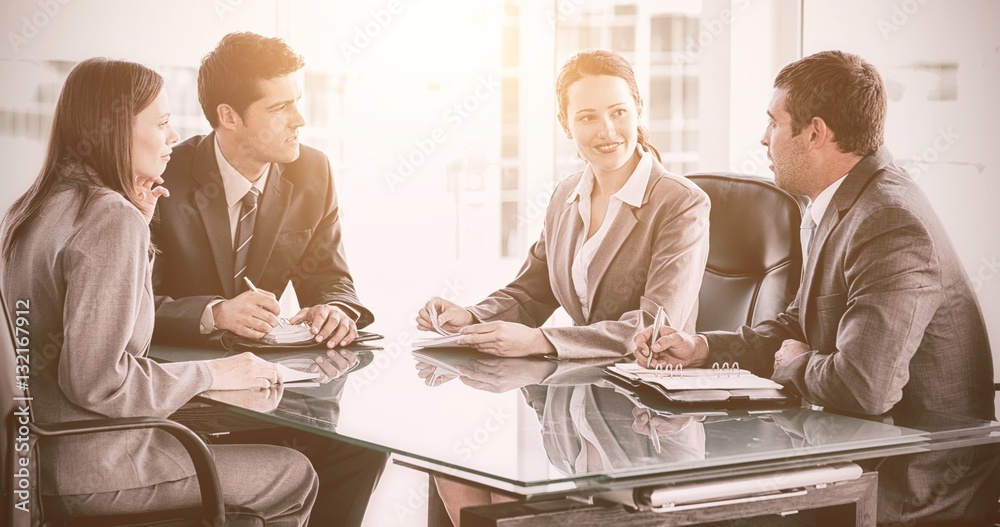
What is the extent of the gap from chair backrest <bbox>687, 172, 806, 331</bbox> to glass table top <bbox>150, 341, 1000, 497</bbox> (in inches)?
28.7

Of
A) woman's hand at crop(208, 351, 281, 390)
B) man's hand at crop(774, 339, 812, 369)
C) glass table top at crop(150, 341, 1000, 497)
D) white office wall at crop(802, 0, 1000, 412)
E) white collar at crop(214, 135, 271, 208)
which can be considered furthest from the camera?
white office wall at crop(802, 0, 1000, 412)

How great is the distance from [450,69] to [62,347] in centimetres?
315

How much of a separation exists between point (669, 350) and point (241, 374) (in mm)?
1019

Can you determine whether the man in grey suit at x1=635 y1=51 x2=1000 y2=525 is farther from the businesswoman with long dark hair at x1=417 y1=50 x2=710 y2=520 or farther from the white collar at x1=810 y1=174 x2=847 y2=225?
the businesswoman with long dark hair at x1=417 y1=50 x2=710 y2=520

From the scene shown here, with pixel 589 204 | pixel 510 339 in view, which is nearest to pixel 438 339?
pixel 510 339

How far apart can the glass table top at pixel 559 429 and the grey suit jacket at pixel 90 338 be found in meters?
0.20

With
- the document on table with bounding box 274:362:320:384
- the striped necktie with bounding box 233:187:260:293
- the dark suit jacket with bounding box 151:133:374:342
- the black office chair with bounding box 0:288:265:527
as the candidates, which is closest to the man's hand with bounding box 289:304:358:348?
the dark suit jacket with bounding box 151:133:374:342

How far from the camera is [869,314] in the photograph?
193cm

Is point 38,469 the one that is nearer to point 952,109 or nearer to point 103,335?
point 103,335

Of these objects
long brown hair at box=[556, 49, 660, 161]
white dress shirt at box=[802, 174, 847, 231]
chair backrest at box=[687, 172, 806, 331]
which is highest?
long brown hair at box=[556, 49, 660, 161]

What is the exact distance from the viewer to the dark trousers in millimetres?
2668

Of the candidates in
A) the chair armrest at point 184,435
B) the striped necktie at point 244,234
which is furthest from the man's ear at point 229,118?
the chair armrest at point 184,435

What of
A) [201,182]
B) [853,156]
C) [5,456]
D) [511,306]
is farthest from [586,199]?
[5,456]

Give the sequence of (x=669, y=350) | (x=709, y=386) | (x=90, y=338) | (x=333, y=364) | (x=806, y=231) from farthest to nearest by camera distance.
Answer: (x=806, y=231), (x=333, y=364), (x=669, y=350), (x=709, y=386), (x=90, y=338)
